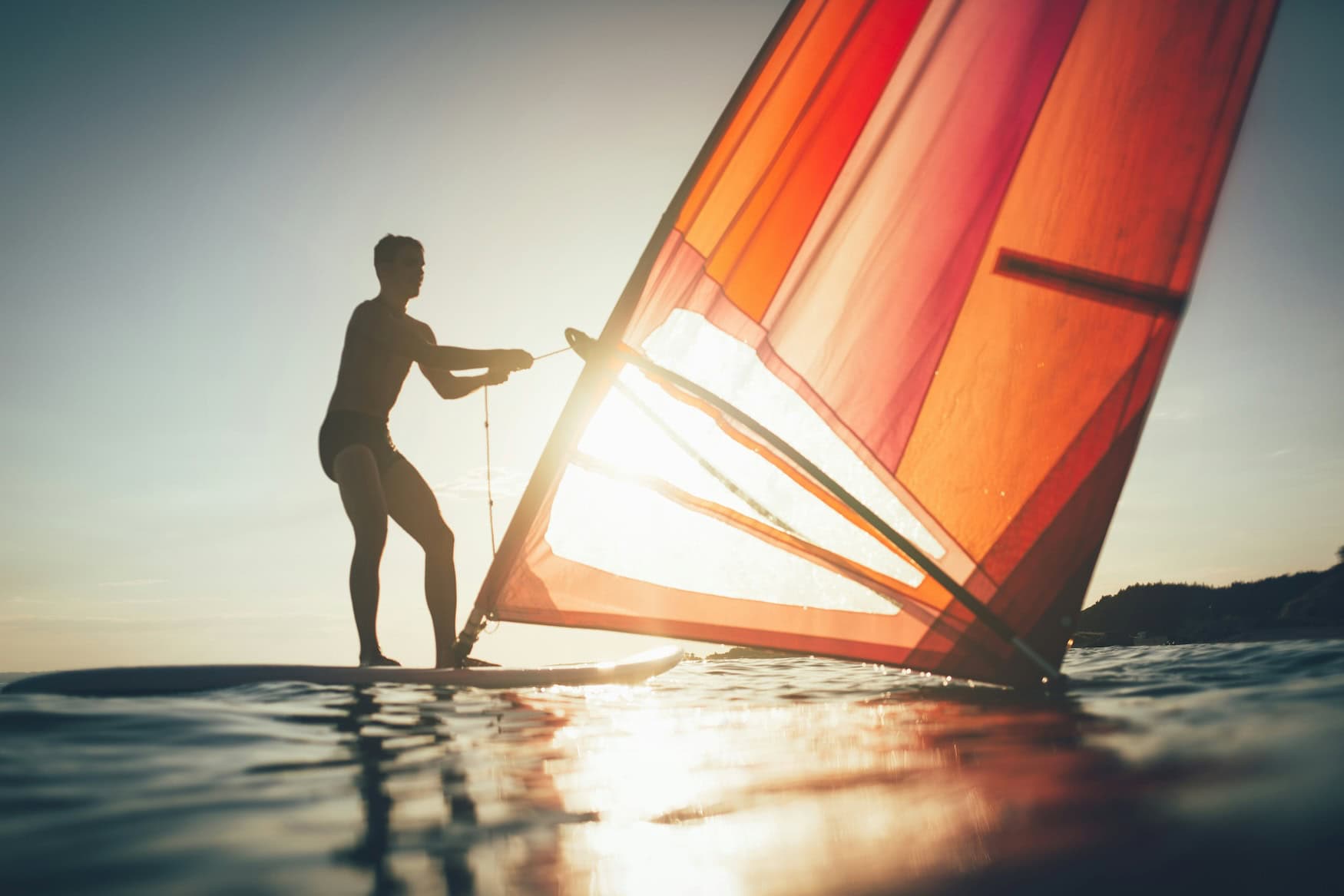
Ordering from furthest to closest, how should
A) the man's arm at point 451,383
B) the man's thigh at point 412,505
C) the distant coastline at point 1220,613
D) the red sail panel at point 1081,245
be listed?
the distant coastline at point 1220,613
the man's arm at point 451,383
the man's thigh at point 412,505
the red sail panel at point 1081,245

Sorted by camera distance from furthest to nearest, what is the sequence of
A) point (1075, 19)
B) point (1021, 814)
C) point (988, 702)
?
point (1075, 19) → point (988, 702) → point (1021, 814)

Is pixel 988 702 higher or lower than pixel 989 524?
lower

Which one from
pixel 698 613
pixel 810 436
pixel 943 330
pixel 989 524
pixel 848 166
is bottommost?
pixel 698 613

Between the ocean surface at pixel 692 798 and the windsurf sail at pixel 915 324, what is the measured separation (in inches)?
27.5

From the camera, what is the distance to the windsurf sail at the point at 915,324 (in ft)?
10.7

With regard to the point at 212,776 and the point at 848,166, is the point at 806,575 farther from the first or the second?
the point at 212,776

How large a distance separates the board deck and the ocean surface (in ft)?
2.07

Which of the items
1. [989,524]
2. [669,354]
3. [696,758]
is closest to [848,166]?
[669,354]

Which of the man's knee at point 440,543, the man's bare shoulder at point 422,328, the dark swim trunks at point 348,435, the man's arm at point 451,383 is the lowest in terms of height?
the man's knee at point 440,543

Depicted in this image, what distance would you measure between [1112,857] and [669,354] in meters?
2.95

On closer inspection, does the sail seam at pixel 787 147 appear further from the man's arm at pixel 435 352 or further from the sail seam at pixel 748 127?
the man's arm at pixel 435 352

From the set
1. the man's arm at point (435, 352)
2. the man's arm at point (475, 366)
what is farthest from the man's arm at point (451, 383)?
the man's arm at point (435, 352)

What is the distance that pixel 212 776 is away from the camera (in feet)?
6.30

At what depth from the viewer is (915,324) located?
11.5 feet
